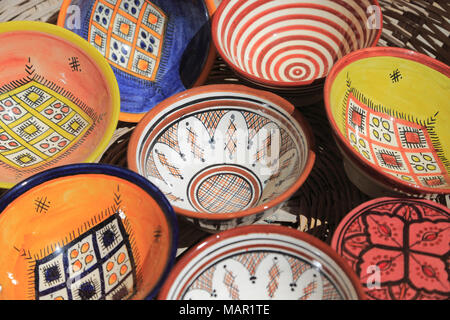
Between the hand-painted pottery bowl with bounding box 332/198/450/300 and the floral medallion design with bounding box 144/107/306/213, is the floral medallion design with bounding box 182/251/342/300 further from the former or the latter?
the floral medallion design with bounding box 144/107/306/213

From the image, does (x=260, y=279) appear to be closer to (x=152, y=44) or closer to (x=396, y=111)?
(x=396, y=111)

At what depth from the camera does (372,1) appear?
1642 mm

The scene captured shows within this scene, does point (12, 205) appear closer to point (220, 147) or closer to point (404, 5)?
point (220, 147)

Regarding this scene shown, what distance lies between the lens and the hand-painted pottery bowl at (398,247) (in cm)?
123

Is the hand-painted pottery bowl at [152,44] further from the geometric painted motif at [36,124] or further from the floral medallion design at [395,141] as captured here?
the floral medallion design at [395,141]

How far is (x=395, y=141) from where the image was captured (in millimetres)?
1586

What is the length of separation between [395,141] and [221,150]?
60 cm

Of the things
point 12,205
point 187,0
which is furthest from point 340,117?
point 12,205

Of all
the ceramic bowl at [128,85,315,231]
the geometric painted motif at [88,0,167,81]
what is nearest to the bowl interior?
the ceramic bowl at [128,85,315,231]

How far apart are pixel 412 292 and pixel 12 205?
108 centimetres

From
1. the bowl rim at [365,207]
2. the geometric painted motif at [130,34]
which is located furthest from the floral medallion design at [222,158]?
the geometric painted motif at [130,34]

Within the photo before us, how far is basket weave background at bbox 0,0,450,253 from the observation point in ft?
4.87

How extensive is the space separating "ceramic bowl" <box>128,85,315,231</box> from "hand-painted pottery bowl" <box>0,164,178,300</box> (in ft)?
0.48

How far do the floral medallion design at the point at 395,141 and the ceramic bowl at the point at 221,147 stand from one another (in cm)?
24
